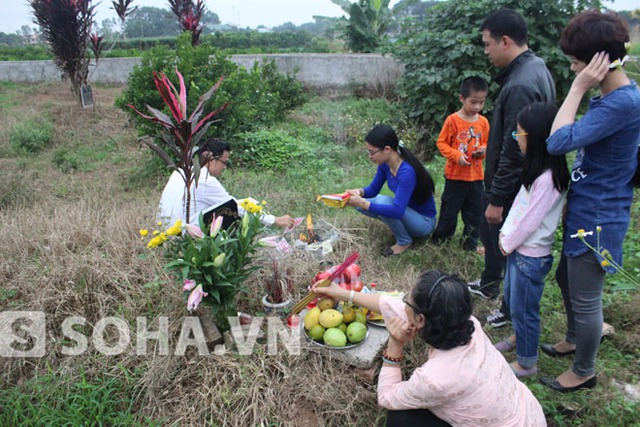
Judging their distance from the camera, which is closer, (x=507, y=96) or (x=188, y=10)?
(x=507, y=96)

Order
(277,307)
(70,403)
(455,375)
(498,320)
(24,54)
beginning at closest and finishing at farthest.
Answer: (455,375) < (70,403) < (277,307) < (498,320) < (24,54)

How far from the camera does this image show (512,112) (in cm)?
263

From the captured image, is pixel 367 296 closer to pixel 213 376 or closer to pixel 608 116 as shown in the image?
pixel 213 376

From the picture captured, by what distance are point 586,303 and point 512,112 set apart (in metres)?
1.11

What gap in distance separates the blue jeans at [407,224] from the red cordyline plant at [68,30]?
25.1 feet

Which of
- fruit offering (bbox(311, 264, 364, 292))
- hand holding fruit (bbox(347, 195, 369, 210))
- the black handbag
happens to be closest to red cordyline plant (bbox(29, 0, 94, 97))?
the black handbag

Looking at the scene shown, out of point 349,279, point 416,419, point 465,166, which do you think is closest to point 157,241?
point 349,279

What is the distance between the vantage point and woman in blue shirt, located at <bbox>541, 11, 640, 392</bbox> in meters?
1.90

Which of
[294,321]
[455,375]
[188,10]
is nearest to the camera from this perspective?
[455,375]

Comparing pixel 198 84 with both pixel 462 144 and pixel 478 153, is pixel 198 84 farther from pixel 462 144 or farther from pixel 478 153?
pixel 478 153

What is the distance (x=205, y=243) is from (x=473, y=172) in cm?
236

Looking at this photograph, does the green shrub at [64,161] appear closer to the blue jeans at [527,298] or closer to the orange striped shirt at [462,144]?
the orange striped shirt at [462,144]

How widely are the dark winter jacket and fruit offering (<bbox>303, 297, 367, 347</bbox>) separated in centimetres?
107

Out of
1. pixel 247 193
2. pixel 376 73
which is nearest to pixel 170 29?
pixel 376 73
